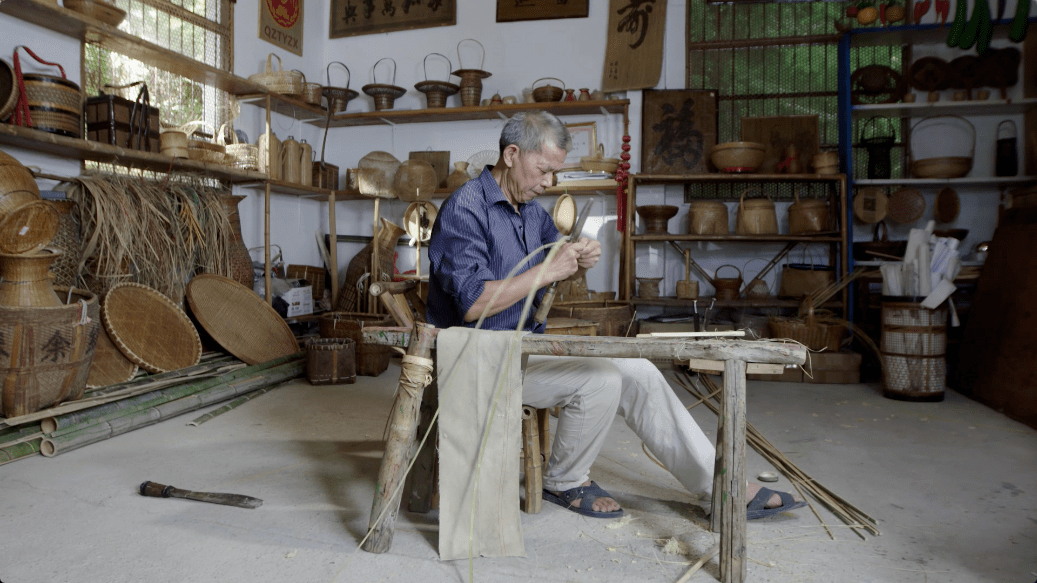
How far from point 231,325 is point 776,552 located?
3.67 metres

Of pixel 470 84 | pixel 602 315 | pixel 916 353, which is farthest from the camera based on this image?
pixel 470 84

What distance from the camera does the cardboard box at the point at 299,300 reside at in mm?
5336

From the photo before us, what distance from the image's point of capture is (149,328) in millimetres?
4004

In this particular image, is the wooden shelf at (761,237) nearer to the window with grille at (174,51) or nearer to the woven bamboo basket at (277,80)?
the woven bamboo basket at (277,80)

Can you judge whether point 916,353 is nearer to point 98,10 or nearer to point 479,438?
point 479,438

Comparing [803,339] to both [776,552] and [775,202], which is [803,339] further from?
[776,552]

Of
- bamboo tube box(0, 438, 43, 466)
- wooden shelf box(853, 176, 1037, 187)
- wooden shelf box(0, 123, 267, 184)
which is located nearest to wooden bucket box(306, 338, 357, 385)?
wooden shelf box(0, 123, 267, 184)

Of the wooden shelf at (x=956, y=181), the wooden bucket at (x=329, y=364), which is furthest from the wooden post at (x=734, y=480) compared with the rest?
the wooden shelf at (x=956, y=181)

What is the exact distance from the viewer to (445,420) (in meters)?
1.92

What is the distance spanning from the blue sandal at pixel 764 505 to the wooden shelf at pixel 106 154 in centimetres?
362

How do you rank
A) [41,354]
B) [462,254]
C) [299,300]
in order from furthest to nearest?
[299,300] → [41,354] → [462,254]

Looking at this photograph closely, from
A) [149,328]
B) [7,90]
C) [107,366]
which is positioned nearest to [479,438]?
[107,366]

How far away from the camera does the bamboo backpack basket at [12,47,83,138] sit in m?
3.46

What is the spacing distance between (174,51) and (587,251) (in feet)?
11.7
